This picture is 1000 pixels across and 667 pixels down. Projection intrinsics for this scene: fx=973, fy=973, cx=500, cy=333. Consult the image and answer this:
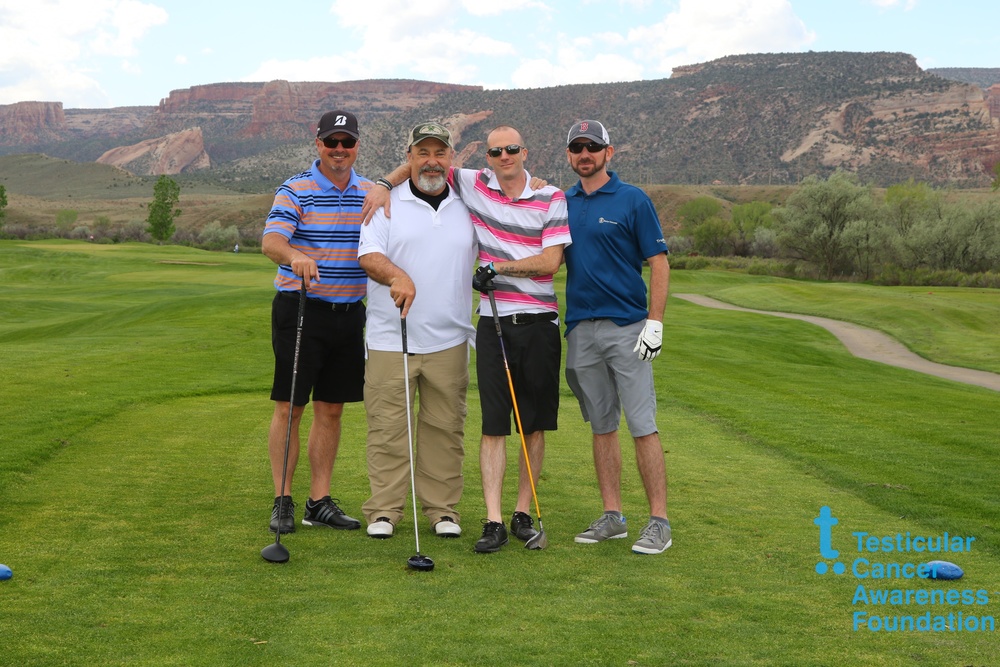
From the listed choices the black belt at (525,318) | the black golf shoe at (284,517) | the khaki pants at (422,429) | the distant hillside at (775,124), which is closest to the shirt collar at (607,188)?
the black belt at (525,318)

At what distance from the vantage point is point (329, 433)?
262 inches

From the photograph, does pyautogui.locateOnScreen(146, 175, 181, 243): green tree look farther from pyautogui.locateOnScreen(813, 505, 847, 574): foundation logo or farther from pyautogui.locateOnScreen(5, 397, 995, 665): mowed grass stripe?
pyautogui.locateOnScreen(813, 505, 847, 574): foundation logo

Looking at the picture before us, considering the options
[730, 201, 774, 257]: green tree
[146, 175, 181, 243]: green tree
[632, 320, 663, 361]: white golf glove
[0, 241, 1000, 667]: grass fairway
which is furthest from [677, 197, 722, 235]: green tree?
[632, 320, 663, 361]: white golf glove

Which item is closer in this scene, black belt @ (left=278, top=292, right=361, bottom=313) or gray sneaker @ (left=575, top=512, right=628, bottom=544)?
gray sneaker @ (left=575, top=512, right=628, bottom=544)

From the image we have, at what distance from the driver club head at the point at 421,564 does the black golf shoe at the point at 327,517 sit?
116 centimetres

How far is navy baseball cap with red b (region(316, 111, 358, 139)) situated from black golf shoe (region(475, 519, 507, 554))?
265cm

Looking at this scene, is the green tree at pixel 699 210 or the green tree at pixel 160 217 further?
the green tree at pixel 699 210

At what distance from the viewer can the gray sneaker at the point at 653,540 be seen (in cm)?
570

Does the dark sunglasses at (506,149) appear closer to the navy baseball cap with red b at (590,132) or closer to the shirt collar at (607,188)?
the navy baseball cap with red b at (590,132)

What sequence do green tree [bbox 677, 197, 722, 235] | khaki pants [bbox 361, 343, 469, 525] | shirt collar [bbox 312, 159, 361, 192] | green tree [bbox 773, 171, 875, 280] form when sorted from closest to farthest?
khaki pants [bbox 361, 343, 469, 525], shirt collar [bbox 312, 159, 361, 192], green tree [bbox 773, 171, 875, 280], green tree [bbox 677, 197, 722, 235]

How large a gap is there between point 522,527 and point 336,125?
2.83 m

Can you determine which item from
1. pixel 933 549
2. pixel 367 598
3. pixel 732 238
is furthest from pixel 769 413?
pixel 732 238

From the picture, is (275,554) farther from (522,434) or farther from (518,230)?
(518,230)

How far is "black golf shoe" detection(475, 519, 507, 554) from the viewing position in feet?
18.6
